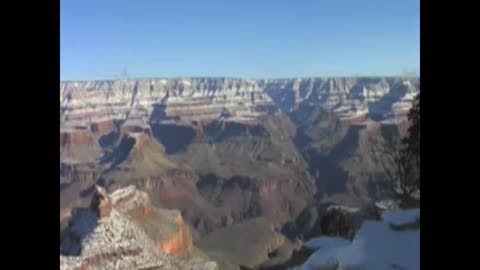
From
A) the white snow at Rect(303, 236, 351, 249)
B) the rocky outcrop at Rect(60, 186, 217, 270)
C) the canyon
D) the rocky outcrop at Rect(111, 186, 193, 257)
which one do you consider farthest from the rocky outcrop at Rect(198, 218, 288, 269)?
the white snow at Rect(303, 236, 351, 249)

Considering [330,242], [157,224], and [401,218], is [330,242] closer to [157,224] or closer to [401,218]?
[401,218]

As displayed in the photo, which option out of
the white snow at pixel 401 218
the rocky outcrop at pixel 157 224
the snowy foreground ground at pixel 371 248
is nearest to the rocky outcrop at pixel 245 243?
the rocky outcrop at pixel 157 224

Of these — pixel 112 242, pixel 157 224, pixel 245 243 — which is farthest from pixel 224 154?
pixel 112 242

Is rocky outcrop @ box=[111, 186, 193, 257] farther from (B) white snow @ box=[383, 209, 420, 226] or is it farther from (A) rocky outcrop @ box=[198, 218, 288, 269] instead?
(B) white snow @ box=[383, 209, 420, 226]
